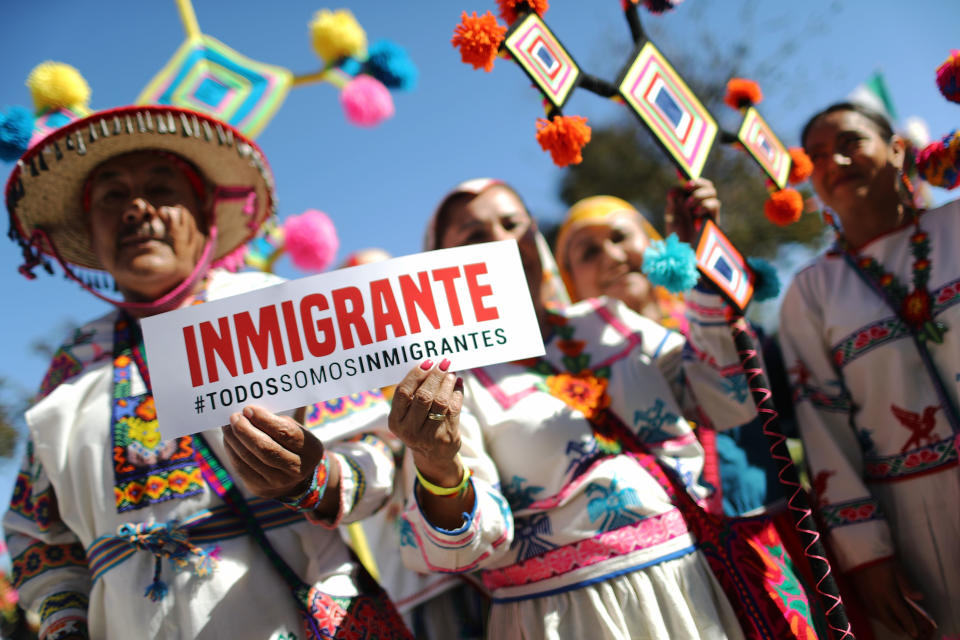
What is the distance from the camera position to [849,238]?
2764 millimetres

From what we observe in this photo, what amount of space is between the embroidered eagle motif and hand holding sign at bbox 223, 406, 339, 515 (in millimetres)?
1963

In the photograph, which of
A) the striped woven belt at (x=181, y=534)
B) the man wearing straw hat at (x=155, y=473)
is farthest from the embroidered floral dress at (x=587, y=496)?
the striped woven belt at (x=181, y=534)

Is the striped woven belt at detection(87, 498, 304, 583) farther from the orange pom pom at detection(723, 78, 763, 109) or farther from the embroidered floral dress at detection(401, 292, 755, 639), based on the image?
the orange pom pom at detection(723, 78, 763, 109)

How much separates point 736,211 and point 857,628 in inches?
423

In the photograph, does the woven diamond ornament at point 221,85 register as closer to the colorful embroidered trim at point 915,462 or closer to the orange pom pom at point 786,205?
the orange pom pom at point 786,205

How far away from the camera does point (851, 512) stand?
2332 millimetres

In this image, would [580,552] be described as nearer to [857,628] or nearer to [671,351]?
[671,351]

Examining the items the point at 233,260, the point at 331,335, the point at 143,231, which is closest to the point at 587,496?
the point at 331,335

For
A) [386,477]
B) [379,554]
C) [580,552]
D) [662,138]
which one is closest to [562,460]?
[580,552]

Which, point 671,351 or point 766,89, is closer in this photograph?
point 671,351

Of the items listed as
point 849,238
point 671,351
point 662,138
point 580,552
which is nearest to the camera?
point 580,552

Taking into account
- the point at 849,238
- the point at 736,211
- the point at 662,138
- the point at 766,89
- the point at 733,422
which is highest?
the point at 766,89

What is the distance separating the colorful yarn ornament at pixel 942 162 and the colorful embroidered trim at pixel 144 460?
2.71m

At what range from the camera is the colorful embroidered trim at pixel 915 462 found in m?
2.30
